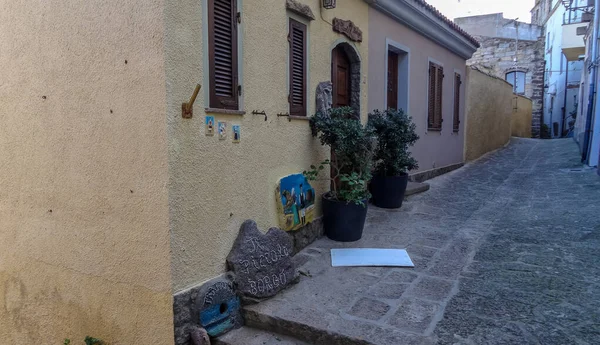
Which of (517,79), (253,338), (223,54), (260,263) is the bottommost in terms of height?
(253,338)

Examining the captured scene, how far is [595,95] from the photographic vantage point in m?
9.82

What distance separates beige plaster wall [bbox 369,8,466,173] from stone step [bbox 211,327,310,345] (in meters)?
4.10

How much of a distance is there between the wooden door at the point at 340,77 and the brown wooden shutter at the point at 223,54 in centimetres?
216

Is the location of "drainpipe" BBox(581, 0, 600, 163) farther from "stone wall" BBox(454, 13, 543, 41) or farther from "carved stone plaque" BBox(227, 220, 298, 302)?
"stone wall" BBox(454, 13, 543, 41)

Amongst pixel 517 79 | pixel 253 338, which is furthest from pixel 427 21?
pixel 517 79

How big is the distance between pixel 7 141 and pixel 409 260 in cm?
391

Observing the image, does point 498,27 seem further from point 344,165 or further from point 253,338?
point 253,338

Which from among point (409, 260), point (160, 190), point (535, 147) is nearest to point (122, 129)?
point (160, 190)

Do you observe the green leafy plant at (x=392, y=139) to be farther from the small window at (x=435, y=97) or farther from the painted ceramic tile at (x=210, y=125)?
the painted ceramic tile at (x=210, y=125)

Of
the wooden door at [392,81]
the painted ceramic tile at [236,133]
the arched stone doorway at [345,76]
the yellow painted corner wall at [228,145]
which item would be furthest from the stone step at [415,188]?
the painted ceramic tile at [236,133]

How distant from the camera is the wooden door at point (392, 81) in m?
7.05

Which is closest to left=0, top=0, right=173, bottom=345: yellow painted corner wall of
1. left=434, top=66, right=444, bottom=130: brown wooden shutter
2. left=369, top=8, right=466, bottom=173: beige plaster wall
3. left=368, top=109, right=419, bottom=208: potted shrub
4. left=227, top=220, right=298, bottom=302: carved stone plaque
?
left=227, top=220, right=298, bottom=302: carved stone plaque

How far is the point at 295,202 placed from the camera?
13.1 feet

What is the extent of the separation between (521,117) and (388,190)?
17216 mm
